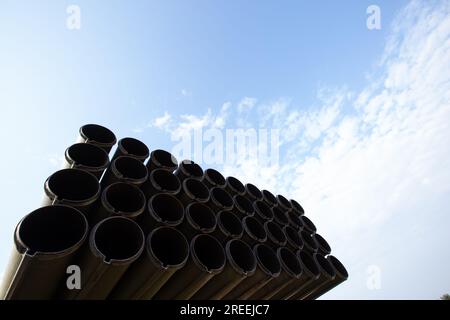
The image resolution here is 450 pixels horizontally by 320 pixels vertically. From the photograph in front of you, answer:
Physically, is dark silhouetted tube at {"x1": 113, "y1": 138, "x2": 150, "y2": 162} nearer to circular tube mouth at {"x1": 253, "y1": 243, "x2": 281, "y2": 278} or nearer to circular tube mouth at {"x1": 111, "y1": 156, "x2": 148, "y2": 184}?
circular tube mouth at {"x1": 111, "y1": 156, "x2": 148, "y2": 184}

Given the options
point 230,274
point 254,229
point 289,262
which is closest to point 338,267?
point 289,262

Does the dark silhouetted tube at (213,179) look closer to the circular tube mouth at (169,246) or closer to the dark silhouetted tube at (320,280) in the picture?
the circular tube mouth at (169,246)

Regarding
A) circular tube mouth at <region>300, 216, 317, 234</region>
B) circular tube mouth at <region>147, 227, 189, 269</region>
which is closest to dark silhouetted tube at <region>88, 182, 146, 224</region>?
circular tube mouth at <region>147, 227, 189, 269</region>

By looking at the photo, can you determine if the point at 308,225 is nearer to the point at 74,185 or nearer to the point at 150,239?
the point at 150,239

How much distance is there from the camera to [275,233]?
775 centimetres

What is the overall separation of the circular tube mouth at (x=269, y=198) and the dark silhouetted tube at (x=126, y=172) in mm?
A: 4462

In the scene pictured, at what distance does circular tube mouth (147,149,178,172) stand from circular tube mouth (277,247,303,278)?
134 inches

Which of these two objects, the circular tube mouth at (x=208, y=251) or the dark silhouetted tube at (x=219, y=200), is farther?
the dark silhouetted tube at (x=219, y=200)

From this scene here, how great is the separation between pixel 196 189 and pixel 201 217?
1010 millimetres

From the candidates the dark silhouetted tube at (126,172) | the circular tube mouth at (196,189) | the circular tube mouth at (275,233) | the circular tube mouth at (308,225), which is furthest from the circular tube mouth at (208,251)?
the circular tube mouth at (308,225)

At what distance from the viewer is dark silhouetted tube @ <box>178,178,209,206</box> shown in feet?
21.6

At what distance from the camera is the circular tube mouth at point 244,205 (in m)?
7.70
